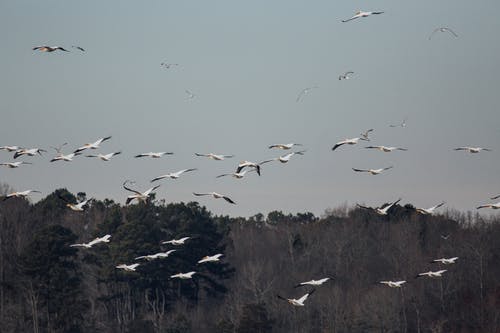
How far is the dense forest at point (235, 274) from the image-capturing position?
100312mm

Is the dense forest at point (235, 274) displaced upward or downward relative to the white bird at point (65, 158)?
downward

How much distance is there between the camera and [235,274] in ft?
424

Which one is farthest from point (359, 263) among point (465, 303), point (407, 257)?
point (465, 303)

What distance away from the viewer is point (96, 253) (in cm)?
11775

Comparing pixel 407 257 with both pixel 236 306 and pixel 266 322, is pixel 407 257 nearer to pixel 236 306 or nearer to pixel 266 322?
pixel 236 306

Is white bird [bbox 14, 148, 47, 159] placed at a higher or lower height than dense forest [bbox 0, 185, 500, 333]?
higher

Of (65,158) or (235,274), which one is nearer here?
(65,158)

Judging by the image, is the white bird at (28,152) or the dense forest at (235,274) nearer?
the white bird at (28,152)

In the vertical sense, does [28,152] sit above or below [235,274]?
above

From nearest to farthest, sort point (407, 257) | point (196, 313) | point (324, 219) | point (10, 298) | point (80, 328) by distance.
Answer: point (80, 328) → point (10, 298) → point (196, 313) → point (407, 257) → point (324, 219)

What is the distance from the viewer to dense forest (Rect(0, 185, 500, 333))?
10031 cm

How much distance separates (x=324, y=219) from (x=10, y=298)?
61.3 m

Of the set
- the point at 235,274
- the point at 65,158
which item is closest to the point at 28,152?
the point at 65,158

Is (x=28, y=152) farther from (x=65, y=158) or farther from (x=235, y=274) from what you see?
(x=235, y=274)
